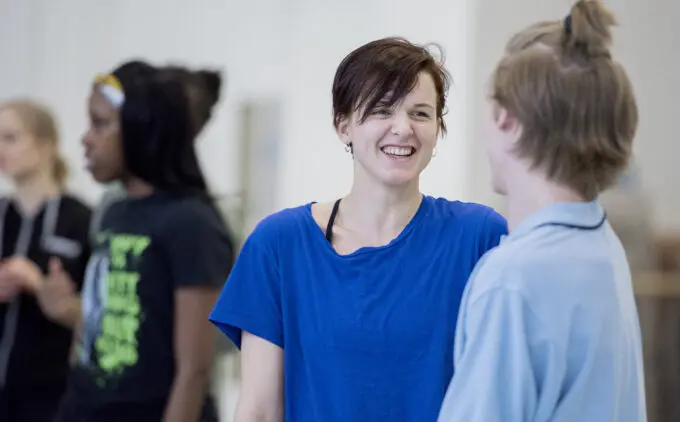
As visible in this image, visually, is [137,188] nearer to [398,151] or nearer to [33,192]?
[33,192]

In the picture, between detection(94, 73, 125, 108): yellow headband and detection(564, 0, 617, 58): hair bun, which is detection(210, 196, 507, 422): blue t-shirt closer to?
detection(564, 0, 617, 58): hair bun

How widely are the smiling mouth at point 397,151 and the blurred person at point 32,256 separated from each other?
55.1 inches

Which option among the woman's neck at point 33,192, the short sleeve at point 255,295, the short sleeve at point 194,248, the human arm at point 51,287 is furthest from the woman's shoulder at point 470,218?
the woman's neck at point 33,192

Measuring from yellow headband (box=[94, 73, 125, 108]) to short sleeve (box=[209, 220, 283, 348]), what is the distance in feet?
2.70

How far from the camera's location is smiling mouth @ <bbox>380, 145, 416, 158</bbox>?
4.26 ft

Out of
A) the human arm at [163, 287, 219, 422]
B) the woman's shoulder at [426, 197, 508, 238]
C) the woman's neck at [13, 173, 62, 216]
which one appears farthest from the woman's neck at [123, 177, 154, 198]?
the woman's shoulder at [426, 197, 508, 238]

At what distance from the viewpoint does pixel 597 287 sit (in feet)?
3.66

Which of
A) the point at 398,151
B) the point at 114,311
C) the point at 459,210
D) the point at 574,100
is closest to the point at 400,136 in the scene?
the point at 398,151

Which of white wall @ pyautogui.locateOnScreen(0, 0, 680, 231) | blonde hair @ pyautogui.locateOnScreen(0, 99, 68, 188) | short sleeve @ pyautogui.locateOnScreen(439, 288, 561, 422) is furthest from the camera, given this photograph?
white wall @ pyautogui.locateOnScreen(0, 0, 680, 231)

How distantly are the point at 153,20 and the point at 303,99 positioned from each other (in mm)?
802

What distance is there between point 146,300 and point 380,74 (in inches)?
35.0

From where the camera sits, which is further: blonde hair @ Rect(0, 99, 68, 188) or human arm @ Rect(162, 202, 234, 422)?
blonde hair @ Rect(0, 99, 68, 188)

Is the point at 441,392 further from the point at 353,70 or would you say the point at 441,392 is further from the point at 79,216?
the point at 79,216

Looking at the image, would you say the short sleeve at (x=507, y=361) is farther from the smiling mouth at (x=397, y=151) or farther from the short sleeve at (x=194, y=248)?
the short sleeve at (x=194, y=248)
